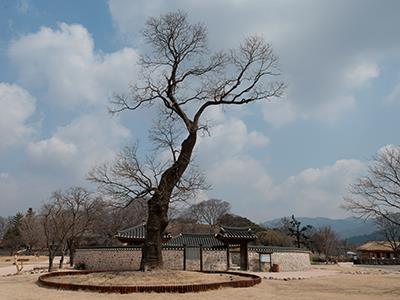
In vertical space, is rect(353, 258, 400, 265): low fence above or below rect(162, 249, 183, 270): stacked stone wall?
below

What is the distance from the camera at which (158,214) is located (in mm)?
16250

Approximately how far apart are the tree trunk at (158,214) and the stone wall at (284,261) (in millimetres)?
13868

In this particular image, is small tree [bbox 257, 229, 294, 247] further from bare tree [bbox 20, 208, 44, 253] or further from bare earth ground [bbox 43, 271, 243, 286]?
bare earth ground [bbox 43, 271, 243, 286]

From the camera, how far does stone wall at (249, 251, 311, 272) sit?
94.0 ft

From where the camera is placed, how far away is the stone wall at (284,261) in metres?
28.6

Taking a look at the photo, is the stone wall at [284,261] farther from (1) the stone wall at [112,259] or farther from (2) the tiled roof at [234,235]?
(1) the stone wall at [112,259]

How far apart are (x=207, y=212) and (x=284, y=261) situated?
109 ft

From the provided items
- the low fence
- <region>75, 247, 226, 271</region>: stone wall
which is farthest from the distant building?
<region>75, 247, 226, 271</region>: stone wall

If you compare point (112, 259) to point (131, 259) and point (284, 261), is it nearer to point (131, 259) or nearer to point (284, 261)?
point (131, 259)

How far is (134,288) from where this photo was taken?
12617mm

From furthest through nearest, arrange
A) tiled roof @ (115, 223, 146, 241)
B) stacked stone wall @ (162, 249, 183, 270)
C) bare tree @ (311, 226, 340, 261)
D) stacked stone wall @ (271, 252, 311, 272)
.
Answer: bare tree @ (311, 226, 340, 261) → stacked stone wall @ (271, 252, 311, 272) → tiled roof @ (115, 223, 146, 241) → stacked stone wall @ (162, 249, 183, 270)

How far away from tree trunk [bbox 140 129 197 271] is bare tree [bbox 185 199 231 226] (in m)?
45.7

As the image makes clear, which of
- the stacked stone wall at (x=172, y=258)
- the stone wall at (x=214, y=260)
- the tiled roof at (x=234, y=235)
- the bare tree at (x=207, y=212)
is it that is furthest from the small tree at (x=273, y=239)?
the stacked stone wall at (x=172, y=258)

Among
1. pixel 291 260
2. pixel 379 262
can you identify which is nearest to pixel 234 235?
pixel 291 260
